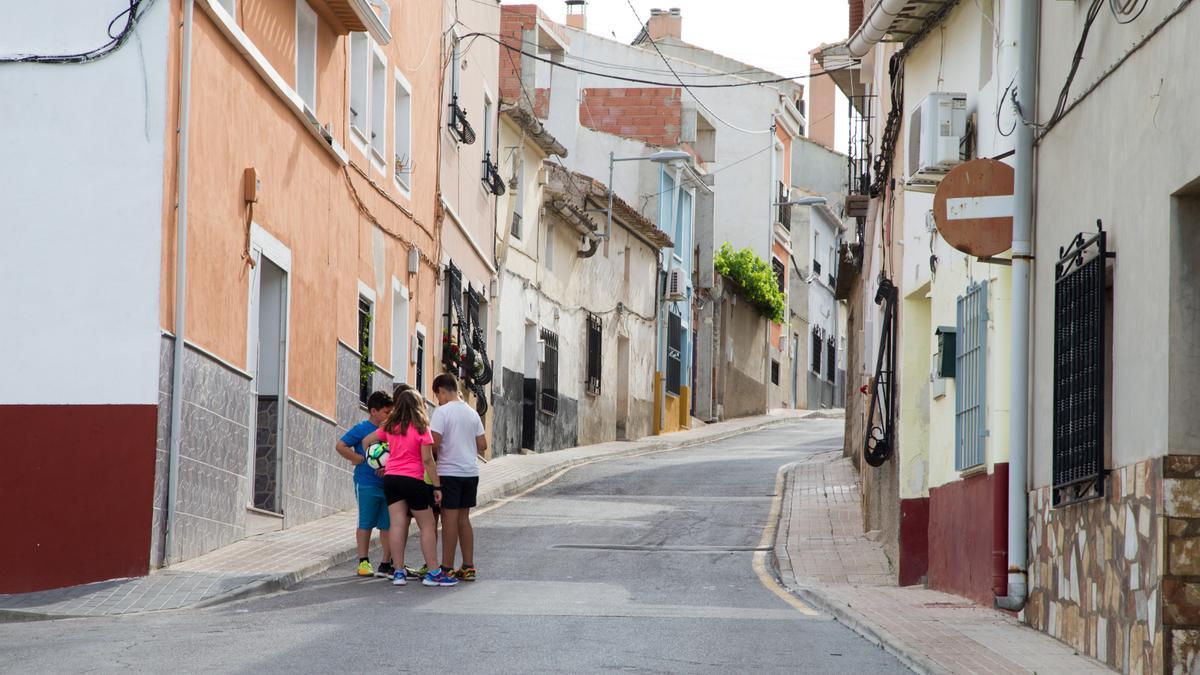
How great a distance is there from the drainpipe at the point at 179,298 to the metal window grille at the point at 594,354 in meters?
24.2

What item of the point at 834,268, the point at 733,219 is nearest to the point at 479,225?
the point at 733,219

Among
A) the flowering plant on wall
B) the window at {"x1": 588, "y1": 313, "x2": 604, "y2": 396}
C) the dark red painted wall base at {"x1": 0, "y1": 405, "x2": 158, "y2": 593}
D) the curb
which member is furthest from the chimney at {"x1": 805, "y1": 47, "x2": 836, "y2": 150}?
the dark red painted wall base at {"x1": 0, "y1": 405, "x2": 158, "y2": 593}

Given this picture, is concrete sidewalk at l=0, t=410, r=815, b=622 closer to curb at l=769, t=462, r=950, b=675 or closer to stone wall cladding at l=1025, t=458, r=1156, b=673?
curb at l=769, t=462, r=950, b=675

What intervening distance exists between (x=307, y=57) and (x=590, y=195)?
721 inches

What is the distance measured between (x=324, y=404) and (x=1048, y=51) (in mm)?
10628

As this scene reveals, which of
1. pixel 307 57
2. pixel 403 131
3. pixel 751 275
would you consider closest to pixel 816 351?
pixel 751 275

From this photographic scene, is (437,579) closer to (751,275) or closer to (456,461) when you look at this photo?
(456,461)

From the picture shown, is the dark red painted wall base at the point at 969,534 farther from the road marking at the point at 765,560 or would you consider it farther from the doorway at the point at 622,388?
the doorway at the point at 622,388

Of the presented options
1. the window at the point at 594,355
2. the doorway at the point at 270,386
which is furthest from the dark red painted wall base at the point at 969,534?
the window at the point at 594,355

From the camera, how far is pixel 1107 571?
9.00 metres

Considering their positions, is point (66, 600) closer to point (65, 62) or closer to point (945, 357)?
Result: point (65, 62)

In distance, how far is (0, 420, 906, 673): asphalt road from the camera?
8875 millimetres

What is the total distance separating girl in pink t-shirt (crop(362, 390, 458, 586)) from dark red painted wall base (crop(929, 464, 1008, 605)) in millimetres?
4028

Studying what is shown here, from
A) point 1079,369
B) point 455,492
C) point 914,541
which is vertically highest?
point 1079,369
